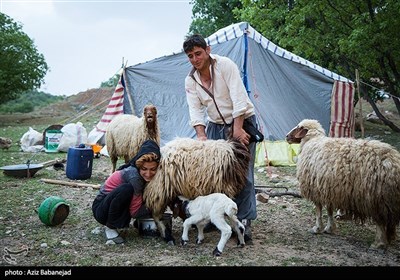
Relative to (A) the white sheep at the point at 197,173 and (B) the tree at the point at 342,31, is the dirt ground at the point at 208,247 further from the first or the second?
(B) the tree at the point at 342,31

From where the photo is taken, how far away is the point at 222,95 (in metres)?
3.96

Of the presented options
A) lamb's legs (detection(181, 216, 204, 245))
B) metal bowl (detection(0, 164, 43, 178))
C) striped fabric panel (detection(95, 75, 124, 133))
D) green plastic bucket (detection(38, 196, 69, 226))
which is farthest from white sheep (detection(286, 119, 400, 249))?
striped fabric panel (detection(95, 75, 124, 133))

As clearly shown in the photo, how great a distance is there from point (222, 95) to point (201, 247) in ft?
4.59

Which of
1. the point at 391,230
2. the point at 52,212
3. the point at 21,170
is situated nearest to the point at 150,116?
the point at 21,170

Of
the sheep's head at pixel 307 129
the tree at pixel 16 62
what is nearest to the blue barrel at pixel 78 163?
the sheep's head at pixel 307 129

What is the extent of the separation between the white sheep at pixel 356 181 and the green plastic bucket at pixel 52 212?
8.27ft

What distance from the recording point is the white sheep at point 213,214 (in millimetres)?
3545

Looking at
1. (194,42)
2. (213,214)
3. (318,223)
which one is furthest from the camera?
(318,223)

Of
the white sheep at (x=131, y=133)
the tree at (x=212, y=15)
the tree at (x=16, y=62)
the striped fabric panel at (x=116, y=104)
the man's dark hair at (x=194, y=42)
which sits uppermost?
the tree at (x=212, y=15)

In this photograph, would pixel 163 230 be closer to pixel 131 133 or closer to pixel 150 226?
pixel 150 226

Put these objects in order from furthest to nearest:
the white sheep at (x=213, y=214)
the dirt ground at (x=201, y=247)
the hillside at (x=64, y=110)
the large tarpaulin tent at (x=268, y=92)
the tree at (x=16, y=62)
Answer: the hillside at (x=64, y=110)
the tree at (x=16, y=62)
the large tarpaulin tent at (x=268, y=92)
the white sheep at (x=213, y=214)
the dirt ground at (x=201, y=247)

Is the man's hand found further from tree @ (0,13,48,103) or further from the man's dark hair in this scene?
tree @ (0,13,48,103)

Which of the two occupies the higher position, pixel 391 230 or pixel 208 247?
pixel 391 230
